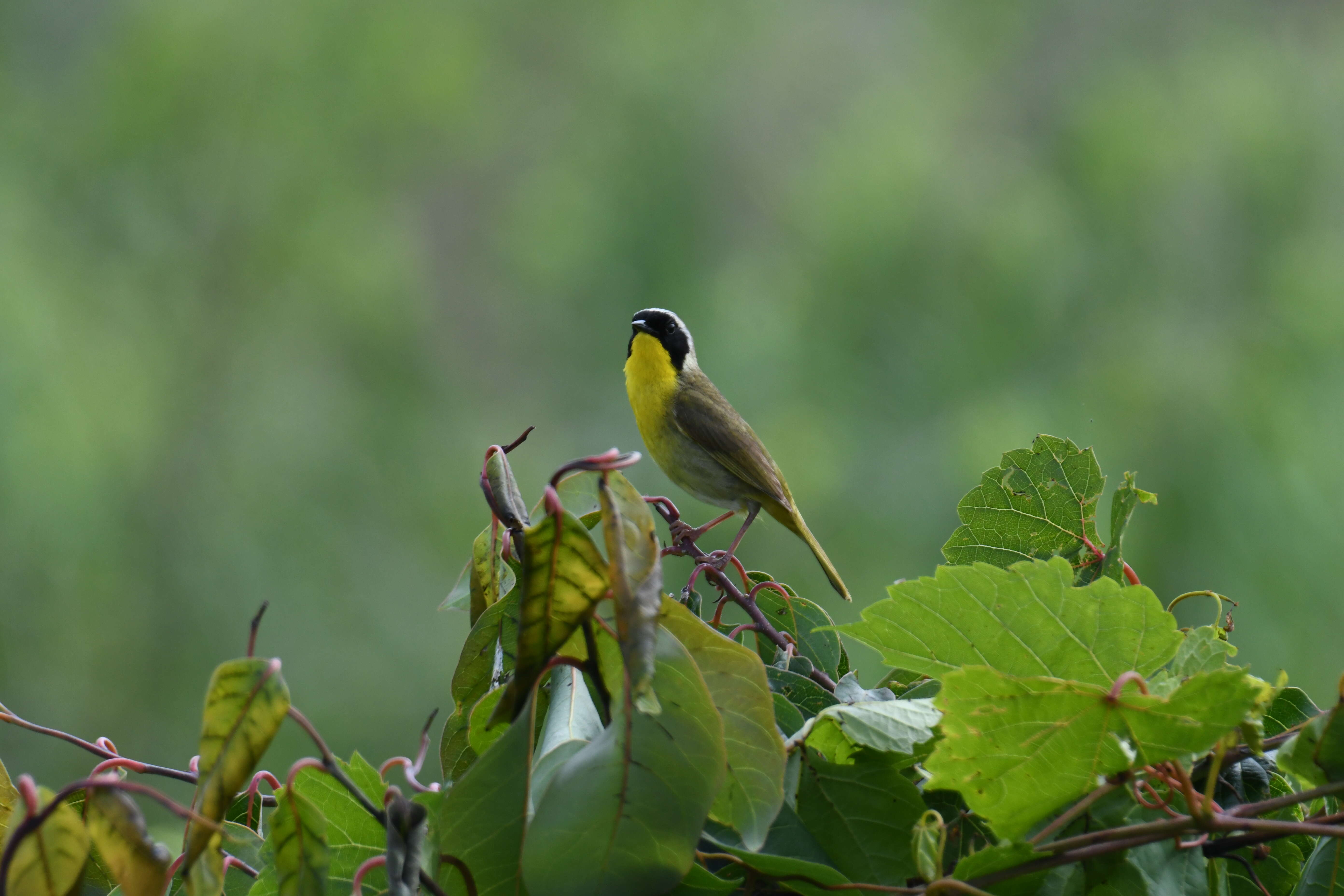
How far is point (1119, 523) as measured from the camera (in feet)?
Result: 2.27

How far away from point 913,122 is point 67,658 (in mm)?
6505

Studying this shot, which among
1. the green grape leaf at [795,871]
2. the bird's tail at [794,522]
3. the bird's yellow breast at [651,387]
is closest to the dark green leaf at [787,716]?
the green grape leaf at [795,871]

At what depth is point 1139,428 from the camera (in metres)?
6.02

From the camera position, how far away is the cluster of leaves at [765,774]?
39 cm

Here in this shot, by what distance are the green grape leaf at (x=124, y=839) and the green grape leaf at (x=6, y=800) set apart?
0.76 feet

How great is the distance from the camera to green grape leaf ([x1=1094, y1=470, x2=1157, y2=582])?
2.25 ft

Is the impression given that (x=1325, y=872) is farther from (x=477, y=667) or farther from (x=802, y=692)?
(x=477, y=667)

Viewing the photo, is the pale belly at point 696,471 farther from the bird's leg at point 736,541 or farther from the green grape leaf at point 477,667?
the green grape leaf at point 477,667

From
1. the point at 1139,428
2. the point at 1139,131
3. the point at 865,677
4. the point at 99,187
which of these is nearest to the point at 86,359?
the point at 99,187

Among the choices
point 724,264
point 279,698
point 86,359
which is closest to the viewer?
point 279,698

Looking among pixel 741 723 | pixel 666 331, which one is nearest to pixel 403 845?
pixel 741 723

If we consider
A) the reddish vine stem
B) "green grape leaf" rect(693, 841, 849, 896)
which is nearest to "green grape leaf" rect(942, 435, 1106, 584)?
the reddish vine stem

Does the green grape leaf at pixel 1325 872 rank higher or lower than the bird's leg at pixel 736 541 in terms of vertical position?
lower

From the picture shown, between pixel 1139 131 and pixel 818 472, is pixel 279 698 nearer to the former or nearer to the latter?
pixel 818 472
